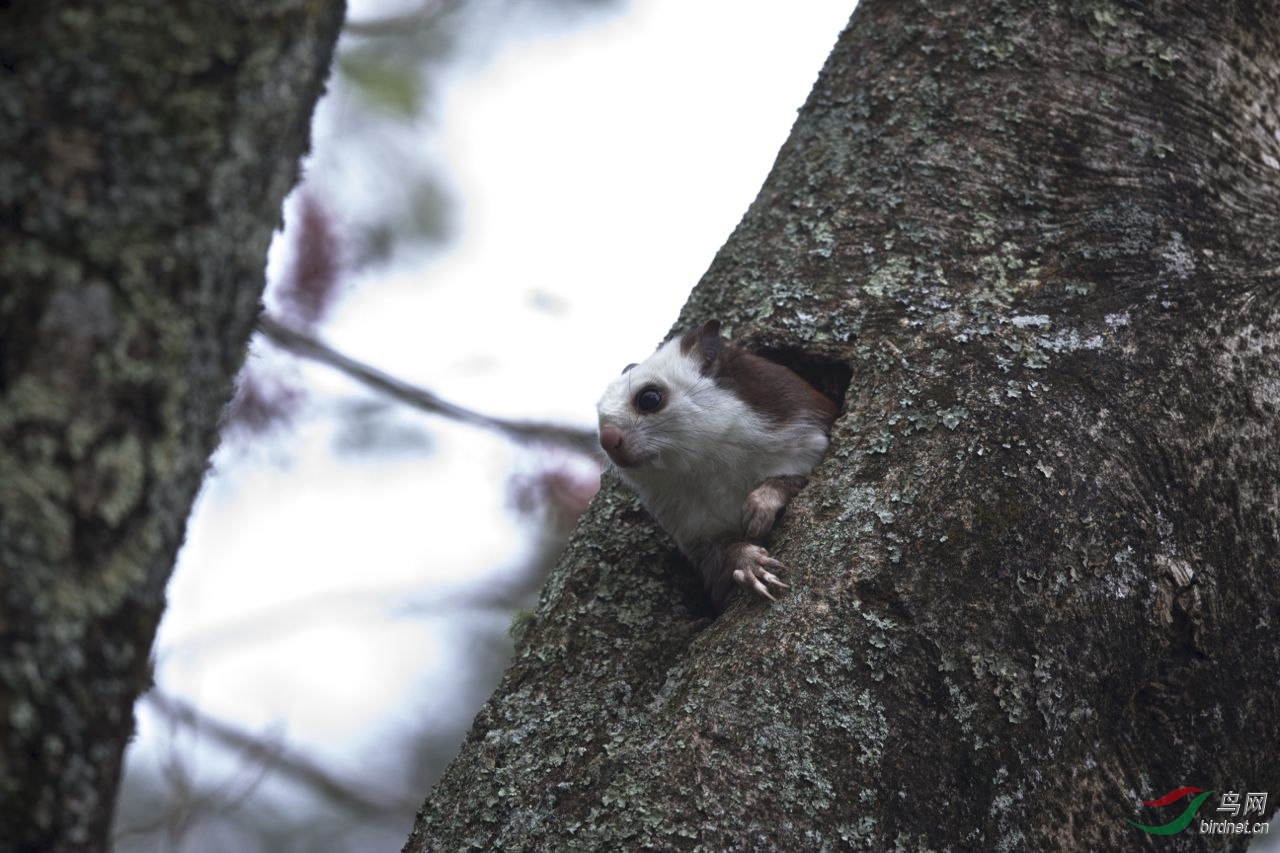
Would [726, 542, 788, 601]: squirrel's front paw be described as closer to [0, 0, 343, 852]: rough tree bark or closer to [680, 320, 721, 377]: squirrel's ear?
[680, 320, 721, 377]: squirrel's ear

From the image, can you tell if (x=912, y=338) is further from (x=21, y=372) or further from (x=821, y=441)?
(x=21, y=372)

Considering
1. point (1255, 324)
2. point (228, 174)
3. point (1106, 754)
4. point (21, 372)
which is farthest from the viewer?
point (1255, 324)

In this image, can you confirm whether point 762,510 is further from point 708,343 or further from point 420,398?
Result: point 420,398

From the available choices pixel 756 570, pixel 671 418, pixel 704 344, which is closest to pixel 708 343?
pixel 704 344

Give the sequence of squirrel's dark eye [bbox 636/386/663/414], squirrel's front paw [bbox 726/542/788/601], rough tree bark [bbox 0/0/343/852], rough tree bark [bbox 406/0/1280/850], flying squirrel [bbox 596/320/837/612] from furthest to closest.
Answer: squirrel's dark eye [bbox 636/386/663/414] → flying squirrel [bbox 596/320/837/612] → squirrel's front paw [bbox 726/542/788/601] → rough tree bark [bbox 406/0/1280/850] → rough tree bark [bbox 0/0/343/852]

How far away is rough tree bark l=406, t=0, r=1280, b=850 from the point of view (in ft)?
8.41

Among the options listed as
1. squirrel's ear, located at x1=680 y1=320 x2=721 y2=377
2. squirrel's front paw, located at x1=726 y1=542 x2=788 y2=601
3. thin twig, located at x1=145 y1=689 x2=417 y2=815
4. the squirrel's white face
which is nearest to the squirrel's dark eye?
the squirrel's white face

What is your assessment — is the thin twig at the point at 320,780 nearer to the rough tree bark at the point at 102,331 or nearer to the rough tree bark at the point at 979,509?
the rough tree bark at the point at 979,509

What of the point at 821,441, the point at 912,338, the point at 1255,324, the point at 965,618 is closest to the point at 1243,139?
the point at 1255,324

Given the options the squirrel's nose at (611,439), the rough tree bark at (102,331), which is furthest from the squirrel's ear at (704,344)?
the rough tree bark at (102,331)

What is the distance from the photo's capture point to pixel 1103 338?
308 centimetres

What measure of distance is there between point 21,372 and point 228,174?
34cm

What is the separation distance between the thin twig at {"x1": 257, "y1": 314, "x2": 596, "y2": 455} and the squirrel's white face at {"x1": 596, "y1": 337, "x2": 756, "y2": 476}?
0.85 meters

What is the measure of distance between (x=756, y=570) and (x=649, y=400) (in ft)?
4.14
